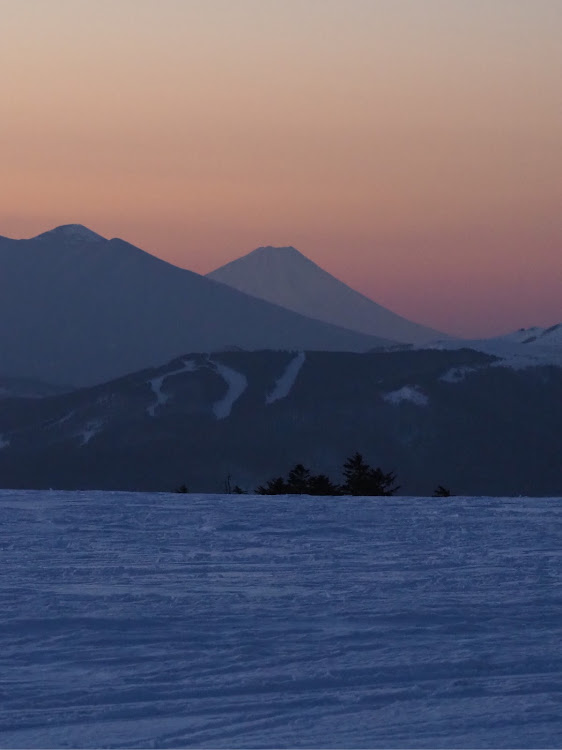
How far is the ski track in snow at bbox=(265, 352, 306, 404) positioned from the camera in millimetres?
146875

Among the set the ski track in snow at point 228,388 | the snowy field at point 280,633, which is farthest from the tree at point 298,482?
the ski track in snow at point 228,388

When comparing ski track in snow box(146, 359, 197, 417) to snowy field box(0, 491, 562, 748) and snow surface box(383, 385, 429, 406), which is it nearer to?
snow surface box(383, 385, 429, 406)

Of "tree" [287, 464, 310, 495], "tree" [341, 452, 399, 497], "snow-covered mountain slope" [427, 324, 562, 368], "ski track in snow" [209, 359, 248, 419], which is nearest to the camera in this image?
"tree" [341, 452, 399, 497]

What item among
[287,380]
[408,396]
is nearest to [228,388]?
[287,380]

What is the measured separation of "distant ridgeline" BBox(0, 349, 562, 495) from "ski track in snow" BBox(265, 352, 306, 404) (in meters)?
0.28

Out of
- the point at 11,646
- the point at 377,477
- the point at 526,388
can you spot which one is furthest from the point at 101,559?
the point at 526,388

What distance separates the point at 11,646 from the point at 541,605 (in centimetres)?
258

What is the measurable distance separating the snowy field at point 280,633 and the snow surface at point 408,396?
128070mm

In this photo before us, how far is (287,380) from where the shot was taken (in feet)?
506

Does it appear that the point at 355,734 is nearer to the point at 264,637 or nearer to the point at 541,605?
the point at 264,637

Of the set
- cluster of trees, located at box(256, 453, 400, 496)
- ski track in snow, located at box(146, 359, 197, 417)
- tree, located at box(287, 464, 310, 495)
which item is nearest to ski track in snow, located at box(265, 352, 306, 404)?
ski track in snow, located at box(146, 359, 197, 417)

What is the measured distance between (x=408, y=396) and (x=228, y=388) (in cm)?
2684

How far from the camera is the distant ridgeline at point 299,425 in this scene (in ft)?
387

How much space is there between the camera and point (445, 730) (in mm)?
4074
